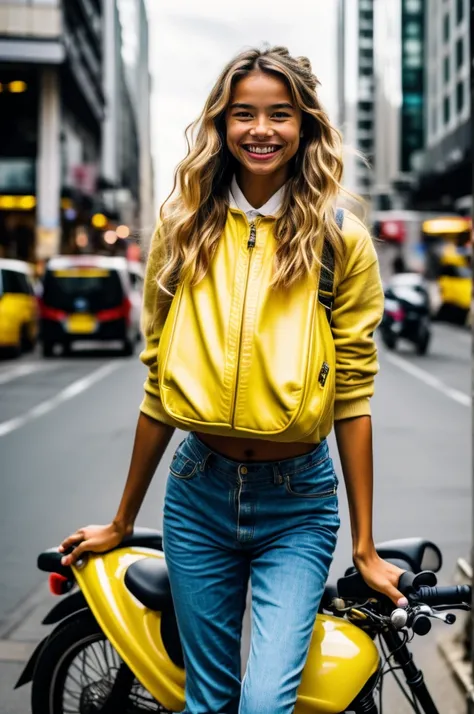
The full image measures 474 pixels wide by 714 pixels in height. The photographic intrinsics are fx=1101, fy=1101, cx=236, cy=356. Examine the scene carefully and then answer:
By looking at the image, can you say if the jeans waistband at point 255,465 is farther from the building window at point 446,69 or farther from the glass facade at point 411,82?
the glass facade at point 411,82

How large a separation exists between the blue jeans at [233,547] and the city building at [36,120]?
36299 mm

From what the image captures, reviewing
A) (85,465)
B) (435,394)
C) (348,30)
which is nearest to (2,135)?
(435,394)

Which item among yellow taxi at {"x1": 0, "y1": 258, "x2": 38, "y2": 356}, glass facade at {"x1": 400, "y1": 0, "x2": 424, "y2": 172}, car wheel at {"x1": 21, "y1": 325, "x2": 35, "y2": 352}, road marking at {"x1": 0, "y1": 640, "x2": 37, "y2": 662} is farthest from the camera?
glass facade at {"x1": 400, "y1": 0, "x2": 424, "y2": 172}

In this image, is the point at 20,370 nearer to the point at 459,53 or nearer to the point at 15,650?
the point at 15,650

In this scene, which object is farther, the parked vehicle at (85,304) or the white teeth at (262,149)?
the parked vehicle at (85,304)

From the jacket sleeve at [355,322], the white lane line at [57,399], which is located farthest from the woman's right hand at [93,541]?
the white lane line at [57,399]

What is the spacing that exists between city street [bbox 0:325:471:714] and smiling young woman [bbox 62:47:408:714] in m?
1.56

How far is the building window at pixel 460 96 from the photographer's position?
→ 227 ft

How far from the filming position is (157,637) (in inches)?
102

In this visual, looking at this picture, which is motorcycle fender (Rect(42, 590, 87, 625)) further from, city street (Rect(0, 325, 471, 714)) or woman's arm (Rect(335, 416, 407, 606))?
city street (Rect(0, 325, 471, 714))

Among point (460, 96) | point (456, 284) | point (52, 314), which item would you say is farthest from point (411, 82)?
point (52, 314)

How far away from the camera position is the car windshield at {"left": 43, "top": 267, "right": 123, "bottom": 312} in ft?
71.1

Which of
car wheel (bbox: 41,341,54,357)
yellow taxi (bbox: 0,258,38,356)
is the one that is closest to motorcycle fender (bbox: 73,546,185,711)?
yellow taxi (bbox: 0,258,38,356)

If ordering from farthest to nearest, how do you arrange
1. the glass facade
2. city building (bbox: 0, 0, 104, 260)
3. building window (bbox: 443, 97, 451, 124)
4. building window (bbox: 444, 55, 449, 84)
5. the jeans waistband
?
the glass facade → building window (bbox: 444, 55, 449, 84) → building window (bbox: 443, 97, 451, 124) → city building (bbox: 0, 0, 104, 260) → the jeans waistband
